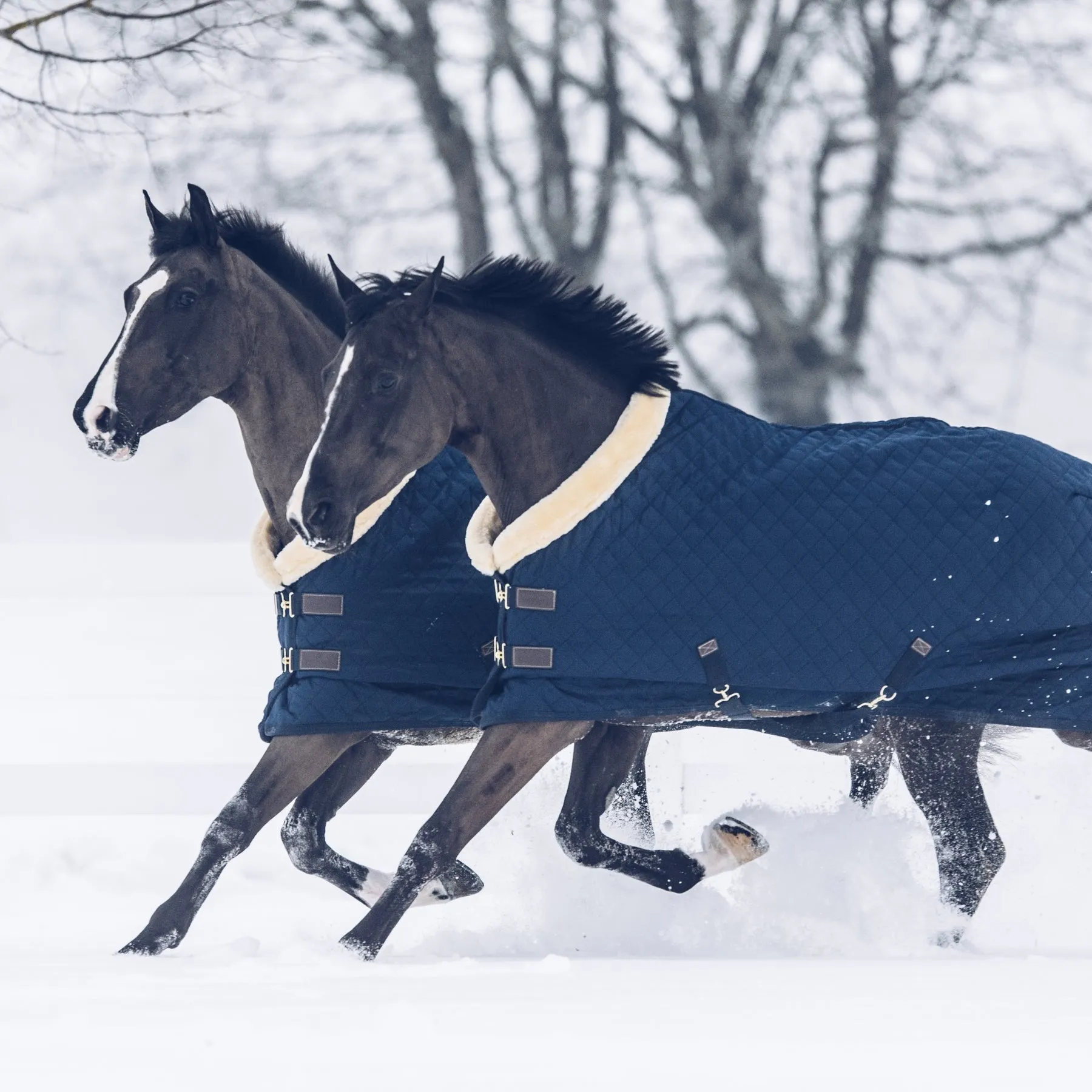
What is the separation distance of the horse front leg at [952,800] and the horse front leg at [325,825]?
44.1 inches

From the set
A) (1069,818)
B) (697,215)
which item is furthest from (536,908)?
(697,215)

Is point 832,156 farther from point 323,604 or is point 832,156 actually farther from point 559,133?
point 323,604

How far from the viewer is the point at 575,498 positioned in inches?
152

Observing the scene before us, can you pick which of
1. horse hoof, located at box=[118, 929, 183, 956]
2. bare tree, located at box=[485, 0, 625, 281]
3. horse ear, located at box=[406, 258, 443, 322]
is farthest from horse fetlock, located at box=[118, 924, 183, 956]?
bare tree, located at box=[485, 0, 625, 281]

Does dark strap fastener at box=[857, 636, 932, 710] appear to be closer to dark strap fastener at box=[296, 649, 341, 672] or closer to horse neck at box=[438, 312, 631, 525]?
horse neck at box=[438, 312, 631, 525]

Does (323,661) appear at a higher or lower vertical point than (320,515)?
lower

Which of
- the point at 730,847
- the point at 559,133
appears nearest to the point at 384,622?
the point at 730,847

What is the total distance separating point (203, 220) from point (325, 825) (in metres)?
1.54

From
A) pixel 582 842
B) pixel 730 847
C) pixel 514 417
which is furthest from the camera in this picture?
pixel 730 847

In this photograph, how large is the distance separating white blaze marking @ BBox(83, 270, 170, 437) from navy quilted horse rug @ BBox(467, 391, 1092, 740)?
926 millimetres

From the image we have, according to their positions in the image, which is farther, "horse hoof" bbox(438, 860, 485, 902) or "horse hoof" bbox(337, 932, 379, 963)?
"horse hoof" bbox(438, 860, 485, 902)

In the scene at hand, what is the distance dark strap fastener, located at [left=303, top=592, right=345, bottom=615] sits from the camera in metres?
4.16

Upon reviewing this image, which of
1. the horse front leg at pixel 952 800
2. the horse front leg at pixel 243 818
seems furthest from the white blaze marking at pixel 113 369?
the horse front leg at pixel 952 800

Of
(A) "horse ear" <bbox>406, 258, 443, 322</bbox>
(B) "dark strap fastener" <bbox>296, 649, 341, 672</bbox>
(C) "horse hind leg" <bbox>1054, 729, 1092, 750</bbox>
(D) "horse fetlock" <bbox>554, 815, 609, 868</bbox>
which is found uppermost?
(A) "horse ear" <bbox>406, 258, 443, 322</bbox>
